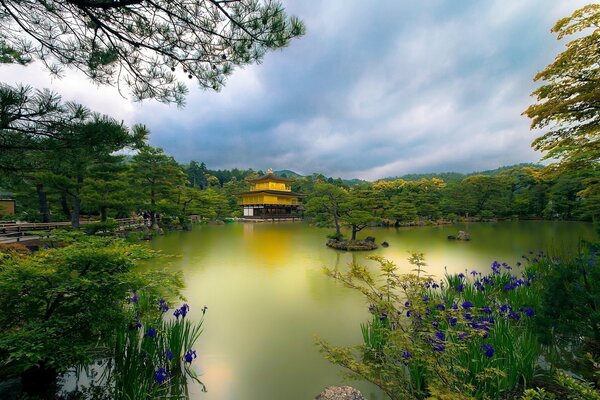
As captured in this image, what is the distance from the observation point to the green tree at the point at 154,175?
13.7 metres

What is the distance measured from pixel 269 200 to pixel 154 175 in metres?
12.5

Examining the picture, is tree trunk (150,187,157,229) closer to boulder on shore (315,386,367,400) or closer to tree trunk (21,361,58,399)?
tree trunk (21,361,58,399)

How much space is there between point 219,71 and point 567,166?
618 cm

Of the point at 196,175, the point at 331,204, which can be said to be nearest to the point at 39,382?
the point at 331,204

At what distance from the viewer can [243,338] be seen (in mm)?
2934

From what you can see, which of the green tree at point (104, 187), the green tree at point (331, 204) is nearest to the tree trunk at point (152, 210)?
the green tree at point (104, 187)

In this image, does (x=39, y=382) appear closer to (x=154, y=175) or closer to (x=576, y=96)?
(x=576, y=96)

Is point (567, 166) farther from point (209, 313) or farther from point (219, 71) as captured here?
point (209, 313)

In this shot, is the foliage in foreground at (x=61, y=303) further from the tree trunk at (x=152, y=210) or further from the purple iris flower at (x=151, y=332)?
the tree trunk at (x=152, y=210)

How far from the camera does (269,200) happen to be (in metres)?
25.8

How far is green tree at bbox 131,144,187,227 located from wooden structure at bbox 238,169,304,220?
1087 cm

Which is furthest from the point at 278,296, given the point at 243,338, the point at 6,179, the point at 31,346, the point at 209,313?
the point at 6,179

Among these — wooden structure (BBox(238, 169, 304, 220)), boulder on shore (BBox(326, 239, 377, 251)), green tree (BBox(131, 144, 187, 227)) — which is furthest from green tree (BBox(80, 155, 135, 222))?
wooden structure (BBox(238, 169, 304, 220))

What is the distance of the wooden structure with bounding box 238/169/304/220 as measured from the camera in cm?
2559
